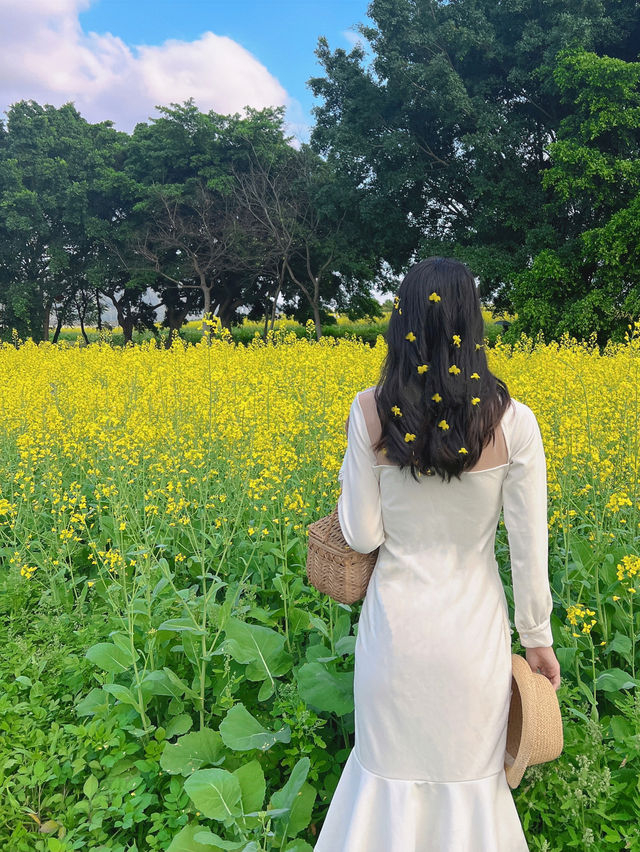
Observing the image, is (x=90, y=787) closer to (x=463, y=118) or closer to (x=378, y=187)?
(x=463, y=118)

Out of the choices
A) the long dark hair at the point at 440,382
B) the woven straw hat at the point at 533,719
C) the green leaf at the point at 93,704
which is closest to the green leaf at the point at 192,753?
the green leaf at the point at 93,704

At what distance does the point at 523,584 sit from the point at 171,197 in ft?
86.4

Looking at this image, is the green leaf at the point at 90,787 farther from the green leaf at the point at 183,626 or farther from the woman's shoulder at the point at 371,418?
the woman's shoulder at the point at 371,418

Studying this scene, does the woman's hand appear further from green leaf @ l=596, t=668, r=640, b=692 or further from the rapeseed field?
green leaf @ l=596, t=668, r=640, b=692

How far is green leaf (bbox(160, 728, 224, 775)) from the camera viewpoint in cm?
214

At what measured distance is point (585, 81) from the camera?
618 inches

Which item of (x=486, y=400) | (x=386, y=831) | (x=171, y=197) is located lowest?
(x=386, y=831)

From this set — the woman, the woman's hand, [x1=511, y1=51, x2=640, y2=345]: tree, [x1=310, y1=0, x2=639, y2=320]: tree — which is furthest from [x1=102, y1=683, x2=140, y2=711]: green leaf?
[x1=310, y1=0, x2=639, y2=320]: tree

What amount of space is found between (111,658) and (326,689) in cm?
95

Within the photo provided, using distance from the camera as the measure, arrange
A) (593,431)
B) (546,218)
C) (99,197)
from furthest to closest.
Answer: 1. (99,197)
2. (546,218)
3. (593,431)

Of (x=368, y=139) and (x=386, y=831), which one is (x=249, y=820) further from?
(x=368, y=139)

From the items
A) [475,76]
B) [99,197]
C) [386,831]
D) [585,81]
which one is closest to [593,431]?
[386,831]

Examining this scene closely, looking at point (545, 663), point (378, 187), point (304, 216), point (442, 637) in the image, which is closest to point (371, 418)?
point (442, 637)

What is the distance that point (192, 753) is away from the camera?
2.19 metres
